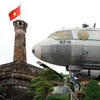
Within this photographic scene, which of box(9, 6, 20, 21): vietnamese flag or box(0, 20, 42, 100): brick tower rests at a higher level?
box(9, 6, 20, 21): vietnamese flag

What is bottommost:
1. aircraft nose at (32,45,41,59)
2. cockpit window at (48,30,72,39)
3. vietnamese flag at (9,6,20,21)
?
aircraft nose at (32,45,41,59)

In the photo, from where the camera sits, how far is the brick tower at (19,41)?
4691 centimetres

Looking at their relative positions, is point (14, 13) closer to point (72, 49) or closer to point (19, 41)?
point (19, 41)

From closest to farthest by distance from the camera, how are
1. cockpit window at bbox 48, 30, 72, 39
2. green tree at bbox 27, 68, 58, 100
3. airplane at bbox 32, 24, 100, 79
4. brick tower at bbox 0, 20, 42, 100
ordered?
airplane at bbox 32, 24, 100, 79 → cockpit window at bbox 48, 30, 72, 39 → green tree at bbox 27, 68, 58, 100 → brick tower at bbox 0, 20, 42, 100

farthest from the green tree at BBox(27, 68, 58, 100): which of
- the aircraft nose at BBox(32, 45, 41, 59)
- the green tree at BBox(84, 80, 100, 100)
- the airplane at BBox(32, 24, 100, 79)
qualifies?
the green tree at BBox(84, 80, 100, 100)

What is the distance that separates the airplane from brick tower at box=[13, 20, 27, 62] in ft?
78.5

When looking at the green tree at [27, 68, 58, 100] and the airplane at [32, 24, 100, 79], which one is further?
the green tree at [27, 68, 58, 100]

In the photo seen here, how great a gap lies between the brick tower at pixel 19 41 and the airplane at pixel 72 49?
23927 millimetres

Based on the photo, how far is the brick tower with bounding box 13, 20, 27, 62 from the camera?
1847 inches

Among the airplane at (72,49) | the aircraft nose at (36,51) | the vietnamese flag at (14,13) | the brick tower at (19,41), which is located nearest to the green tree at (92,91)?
the airplane at (72,49)

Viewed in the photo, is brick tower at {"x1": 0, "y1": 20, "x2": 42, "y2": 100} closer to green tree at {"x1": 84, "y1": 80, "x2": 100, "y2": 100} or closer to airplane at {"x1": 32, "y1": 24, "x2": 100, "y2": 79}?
airplane at {"x1": 32, "y1": 24, "x2": 100, "y2": 79}

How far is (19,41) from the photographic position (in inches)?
1864

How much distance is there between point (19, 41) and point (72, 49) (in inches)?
1022

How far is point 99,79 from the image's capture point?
27.3 m
